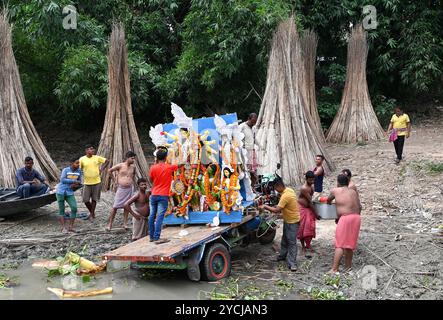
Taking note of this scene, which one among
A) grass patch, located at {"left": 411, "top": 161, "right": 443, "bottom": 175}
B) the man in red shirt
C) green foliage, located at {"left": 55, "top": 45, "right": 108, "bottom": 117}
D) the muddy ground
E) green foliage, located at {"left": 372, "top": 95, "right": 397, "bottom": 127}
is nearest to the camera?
the muddy ground

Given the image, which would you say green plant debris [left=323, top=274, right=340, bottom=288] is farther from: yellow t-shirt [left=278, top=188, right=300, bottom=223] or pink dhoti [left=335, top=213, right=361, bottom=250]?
yellow t-shirt [left=278, top=188, right=300, bottom=223]

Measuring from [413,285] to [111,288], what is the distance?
338 centimetres

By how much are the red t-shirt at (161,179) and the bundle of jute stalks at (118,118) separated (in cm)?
437

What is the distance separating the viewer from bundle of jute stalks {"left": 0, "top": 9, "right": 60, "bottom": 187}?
34.9 ft

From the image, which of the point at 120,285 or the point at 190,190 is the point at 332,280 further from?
the point at 120,285

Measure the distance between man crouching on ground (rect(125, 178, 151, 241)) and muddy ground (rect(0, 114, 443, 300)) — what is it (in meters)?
0.64

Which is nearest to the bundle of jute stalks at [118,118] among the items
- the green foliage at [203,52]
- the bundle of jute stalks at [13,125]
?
the bundle of jute stalks at [13,125]

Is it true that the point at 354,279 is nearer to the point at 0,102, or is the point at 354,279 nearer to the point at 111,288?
the point at 111,288

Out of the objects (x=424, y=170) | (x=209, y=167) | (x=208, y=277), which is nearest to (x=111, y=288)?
(x=208, y=277)

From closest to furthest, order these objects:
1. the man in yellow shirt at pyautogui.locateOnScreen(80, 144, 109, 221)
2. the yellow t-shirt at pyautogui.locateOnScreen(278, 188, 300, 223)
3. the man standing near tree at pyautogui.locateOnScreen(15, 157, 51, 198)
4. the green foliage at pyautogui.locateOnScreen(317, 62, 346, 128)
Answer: the yellow t-shirt at pyautogui.locateOnScreen(278, 188, 300, 223) < the man in yellow shirt at pyautogui.locateOnScreen(80, 144, 109, 221) < the man standing near tree at pyautogui.locateOnScreen(15, 157, 51, 198) < the green foliage at pyautogui.locateOnScreen(317, 62, 346, 128)

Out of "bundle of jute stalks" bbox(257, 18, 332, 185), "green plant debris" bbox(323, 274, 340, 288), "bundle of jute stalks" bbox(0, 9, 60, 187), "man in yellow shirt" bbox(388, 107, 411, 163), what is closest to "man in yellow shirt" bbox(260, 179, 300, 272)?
Answer: "green plant debris" bbox(323, 274, 340, 288)

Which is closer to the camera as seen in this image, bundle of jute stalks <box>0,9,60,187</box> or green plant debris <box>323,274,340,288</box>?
green plant debris <box>323,274,340,288</box>

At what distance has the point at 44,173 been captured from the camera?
11.3m

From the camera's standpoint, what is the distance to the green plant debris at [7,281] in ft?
20.5
